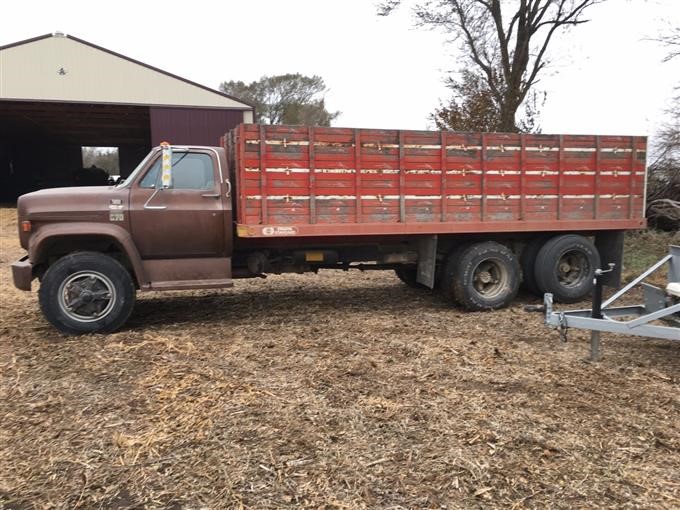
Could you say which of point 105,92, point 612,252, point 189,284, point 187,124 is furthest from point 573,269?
point 105,92

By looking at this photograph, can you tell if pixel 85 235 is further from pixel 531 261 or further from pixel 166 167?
pixel 531 261

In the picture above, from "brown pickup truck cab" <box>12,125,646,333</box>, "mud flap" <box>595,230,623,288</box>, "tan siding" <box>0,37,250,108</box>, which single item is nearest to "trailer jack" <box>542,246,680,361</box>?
"brown pickup truck cab" <box>12,125,646,333</box>

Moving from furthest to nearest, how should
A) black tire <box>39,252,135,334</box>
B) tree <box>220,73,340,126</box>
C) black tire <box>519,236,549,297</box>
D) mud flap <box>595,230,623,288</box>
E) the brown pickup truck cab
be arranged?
tree <box>220,73,340,126</box>, mud flap <box>595,230,623,288</box>, black tire <box>519,236,549,297</box>, the brown pickup truck cab, black tire <box>39,252,135,334</box>

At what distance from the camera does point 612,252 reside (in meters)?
8.04

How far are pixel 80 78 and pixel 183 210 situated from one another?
16039 millimetres

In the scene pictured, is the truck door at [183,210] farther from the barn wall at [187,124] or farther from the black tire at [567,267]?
the barn wall at [187,124]

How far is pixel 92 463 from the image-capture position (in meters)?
3.32

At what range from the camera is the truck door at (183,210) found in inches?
245

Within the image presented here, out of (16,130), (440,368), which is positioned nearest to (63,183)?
(16,130)

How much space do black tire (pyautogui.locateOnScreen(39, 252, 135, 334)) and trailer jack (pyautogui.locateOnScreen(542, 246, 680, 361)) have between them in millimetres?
4313

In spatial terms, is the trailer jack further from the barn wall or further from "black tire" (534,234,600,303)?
the barn wall

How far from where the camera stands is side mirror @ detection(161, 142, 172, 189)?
20.3 feet

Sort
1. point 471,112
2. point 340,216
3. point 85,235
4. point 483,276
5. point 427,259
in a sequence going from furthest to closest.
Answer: point 471,112 < point 483,276 < point 427,259 < point 340,216 < point 85,235

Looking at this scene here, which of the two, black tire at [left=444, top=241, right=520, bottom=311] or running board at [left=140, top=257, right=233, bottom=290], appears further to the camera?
black tire at [left=444, top=241, right=520, bottom=311]
